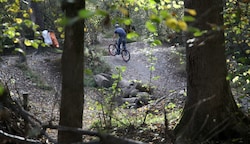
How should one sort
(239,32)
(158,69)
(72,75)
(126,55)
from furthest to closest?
→ 1. (126,55)
2. (158,69)
3. (239,32)
4. (72,75)

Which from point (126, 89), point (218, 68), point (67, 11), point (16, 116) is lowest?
point (126, 89)

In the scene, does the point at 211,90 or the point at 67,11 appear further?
the point at 211,90

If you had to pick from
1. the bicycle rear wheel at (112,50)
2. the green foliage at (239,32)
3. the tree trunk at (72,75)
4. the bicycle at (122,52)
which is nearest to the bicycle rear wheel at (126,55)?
the bicycle at (122,52)

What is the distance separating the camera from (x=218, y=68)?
5895 mm

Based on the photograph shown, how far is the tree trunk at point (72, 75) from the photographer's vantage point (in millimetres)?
3805

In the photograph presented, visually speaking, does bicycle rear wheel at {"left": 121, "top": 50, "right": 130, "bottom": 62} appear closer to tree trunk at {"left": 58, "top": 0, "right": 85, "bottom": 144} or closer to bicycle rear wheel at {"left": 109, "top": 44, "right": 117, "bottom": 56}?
bicycle rear wheel at {"left": 109, "top": 44, "right": 117, "bottom": 56}

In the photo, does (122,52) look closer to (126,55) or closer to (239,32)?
(126,55)

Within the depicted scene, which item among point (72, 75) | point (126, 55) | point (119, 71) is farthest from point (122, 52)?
point (72, 75)

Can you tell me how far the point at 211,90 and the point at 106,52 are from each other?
18.7 m

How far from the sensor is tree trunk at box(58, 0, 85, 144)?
3.80 meters

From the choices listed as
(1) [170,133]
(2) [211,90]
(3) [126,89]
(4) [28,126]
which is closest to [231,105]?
(2) [211,90]

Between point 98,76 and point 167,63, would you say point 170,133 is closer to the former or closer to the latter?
point 98,76

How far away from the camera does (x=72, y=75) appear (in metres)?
3.88

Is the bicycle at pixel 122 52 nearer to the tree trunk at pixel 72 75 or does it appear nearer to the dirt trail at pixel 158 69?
the dirt trail at pixel 158 69
